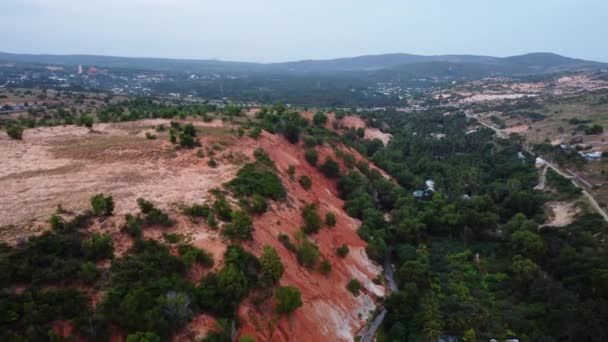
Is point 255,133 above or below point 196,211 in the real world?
above

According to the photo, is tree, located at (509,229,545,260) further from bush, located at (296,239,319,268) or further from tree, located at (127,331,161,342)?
tree, located at (127,331,161,342)

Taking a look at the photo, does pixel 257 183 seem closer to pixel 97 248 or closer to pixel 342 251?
pixel 342 251

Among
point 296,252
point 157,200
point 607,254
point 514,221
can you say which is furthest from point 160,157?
point 607,254

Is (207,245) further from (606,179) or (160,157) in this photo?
(606,179)

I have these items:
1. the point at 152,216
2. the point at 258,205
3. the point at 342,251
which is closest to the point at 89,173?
the point at 152,216

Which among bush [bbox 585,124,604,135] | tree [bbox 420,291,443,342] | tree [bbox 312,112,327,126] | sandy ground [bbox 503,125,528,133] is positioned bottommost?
tree [bbox 420,291,443,342]

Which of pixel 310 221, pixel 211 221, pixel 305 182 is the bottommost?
pixel 310 221

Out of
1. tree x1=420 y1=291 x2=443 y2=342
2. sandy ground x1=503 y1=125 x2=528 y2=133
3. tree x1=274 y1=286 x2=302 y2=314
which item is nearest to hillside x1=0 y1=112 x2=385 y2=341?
tree x1=274 y1=286 x2=302 y2=314

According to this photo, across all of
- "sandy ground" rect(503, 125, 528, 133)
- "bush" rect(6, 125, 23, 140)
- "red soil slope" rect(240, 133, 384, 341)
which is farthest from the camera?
"sandy ground" rect(503, 125, 528, 133)
